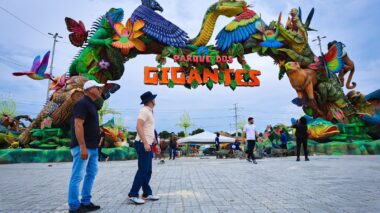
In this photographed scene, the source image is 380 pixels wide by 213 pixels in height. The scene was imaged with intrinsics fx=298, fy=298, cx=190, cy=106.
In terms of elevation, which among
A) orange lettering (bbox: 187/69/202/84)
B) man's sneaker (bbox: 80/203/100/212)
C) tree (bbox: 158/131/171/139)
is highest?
tree (bbox: 158/131/171/139)

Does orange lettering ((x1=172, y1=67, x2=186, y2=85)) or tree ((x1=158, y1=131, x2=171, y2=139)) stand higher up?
tree ((x1=158, y1=131, x2=171, y2=139))

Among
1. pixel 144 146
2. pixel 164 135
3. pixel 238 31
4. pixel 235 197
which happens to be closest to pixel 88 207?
pixel 144 146

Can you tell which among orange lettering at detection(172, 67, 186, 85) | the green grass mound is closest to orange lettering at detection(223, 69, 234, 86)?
orange lettering at detection(172, 67, 186, 85)

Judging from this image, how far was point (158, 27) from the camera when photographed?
1770cm

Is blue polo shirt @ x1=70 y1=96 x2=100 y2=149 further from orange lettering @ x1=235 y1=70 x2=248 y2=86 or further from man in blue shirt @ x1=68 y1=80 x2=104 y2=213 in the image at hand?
orange lettering @ x1=235 y1=70 x2=248 y2=86

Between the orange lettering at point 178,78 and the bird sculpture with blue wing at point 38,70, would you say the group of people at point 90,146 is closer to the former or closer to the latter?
the orange lettering at point 178,78

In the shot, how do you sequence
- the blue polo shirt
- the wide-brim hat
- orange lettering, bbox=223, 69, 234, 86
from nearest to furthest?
the blue polo shirt, the wide-brim hat, orange lettering, bbox=223, 69, 234, 86

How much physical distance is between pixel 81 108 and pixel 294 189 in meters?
3.46

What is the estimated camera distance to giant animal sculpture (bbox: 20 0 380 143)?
57.1 feet

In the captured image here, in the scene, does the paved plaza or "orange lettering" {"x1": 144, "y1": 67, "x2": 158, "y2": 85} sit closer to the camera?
the paved plaza

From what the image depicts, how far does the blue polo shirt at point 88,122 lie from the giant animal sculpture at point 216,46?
13734mm

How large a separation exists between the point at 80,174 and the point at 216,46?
633 inches

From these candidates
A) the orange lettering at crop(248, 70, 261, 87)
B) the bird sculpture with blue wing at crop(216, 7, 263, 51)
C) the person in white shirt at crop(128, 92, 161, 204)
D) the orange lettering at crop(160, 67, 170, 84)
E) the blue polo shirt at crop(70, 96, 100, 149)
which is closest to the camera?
the blue polo shirt at crop(70, 96, 100, 149)

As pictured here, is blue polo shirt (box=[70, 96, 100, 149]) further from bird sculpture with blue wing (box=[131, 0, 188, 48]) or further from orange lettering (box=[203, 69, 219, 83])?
orange lettering (box=[203, 69, 219, 83])
